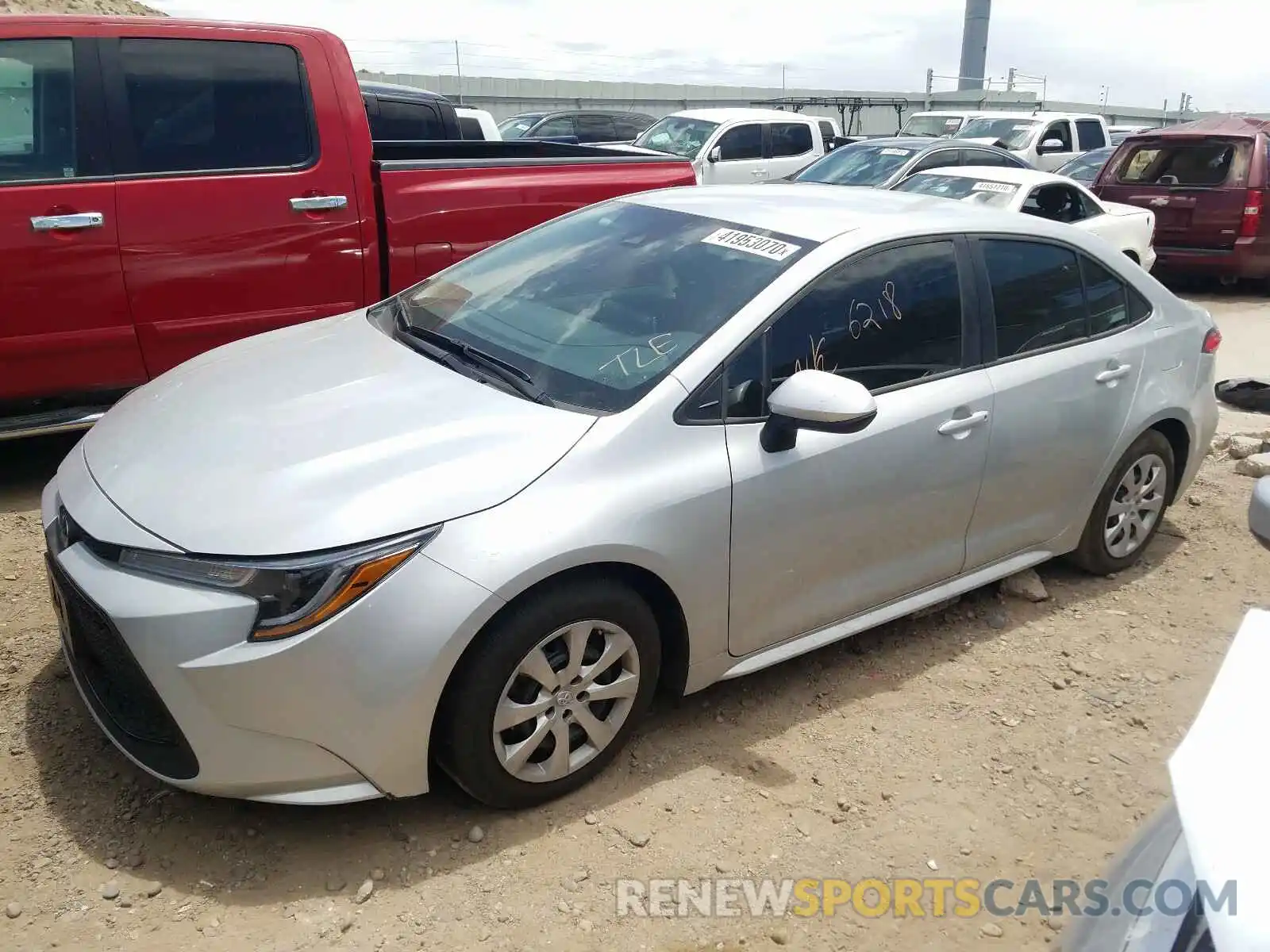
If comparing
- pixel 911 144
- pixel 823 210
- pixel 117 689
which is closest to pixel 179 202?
pixel 117 689

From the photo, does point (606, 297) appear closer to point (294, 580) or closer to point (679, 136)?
point (294, 580)

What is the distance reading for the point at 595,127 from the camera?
662 inches

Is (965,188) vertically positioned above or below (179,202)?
below

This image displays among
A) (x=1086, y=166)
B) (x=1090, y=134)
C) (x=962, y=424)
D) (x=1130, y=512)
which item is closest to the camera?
(x=962, y=424)

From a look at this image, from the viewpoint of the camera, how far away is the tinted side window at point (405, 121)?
8.41m

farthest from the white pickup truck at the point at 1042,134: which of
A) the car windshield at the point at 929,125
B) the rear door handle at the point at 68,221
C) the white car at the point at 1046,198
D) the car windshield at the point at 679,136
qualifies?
the rear door handle at the point at 68,221

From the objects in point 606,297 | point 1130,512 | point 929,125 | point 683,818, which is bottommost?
point 683,818

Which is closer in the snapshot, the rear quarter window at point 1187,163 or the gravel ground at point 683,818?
the gravel ground at point 683,818

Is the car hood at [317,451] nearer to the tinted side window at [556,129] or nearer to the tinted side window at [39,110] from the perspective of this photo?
the tinted side window at [39,110]

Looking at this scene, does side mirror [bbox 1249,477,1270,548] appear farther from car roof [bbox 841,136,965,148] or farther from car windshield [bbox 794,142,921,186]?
car roof [bbox 841,136,965,148]

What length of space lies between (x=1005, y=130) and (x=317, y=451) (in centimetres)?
1648

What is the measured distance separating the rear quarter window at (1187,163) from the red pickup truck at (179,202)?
8.49 metres

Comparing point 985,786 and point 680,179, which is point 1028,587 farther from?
point 680,179

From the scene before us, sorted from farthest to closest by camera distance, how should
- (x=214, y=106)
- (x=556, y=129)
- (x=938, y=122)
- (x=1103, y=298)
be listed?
(x=938, y=122)
(x=556, y=129)
(x=214, y=106)
(x=1103, y=298)
